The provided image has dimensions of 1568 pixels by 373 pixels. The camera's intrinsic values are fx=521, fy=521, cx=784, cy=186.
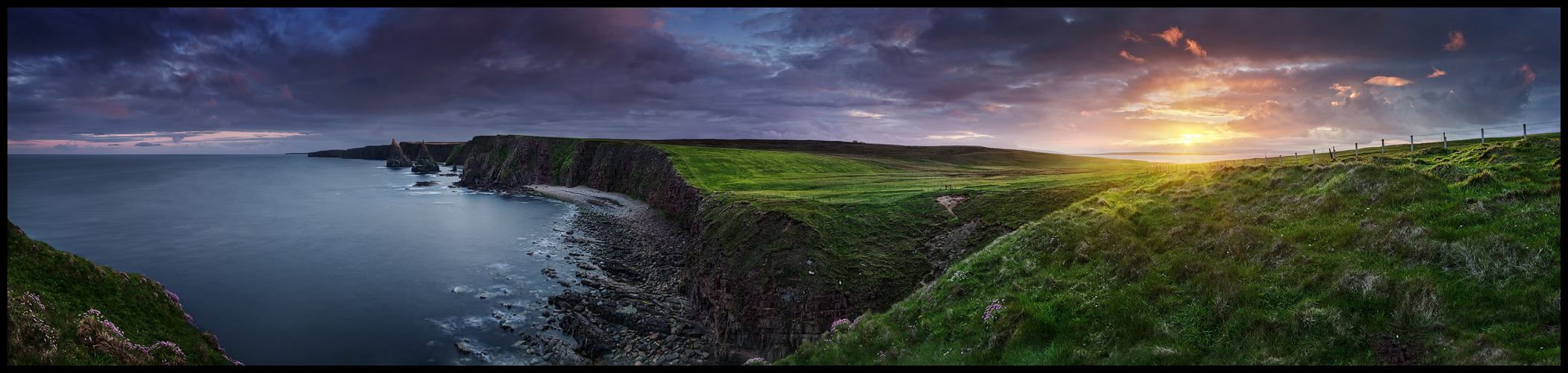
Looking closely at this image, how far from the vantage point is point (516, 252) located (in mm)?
47125

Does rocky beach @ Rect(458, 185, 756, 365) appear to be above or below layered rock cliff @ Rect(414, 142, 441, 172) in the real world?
below

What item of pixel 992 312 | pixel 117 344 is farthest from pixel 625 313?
pixel 992 312

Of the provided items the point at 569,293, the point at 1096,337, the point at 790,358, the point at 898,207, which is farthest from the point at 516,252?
the point at 1096,337

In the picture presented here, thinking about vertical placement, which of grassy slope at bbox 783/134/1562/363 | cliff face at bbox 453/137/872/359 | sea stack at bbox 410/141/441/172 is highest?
sea stack at bbox 410/141/441/172

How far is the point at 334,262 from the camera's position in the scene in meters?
45.1

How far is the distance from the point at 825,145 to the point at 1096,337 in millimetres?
173859

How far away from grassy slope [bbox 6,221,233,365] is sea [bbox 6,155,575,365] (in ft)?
10.5

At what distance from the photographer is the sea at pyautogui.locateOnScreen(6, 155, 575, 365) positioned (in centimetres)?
2777

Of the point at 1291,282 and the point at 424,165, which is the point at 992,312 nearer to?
the point at 1291,282

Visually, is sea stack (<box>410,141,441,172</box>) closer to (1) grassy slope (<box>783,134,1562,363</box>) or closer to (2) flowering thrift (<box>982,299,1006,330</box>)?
(1) grassy slope (<box>783,134,1562,363</box>)

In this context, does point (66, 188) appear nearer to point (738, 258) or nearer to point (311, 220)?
point (311, 220)


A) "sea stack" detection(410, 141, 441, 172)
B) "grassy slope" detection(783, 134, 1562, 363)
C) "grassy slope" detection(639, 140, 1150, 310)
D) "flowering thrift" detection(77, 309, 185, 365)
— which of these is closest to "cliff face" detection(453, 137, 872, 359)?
"grassy slope" detection(639, 140, 1150, 310)

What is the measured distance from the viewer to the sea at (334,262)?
27.8 meters

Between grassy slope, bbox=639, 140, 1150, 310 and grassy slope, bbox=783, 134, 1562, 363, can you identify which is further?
grassy slope, bbox=639, 140, 1150, 310
